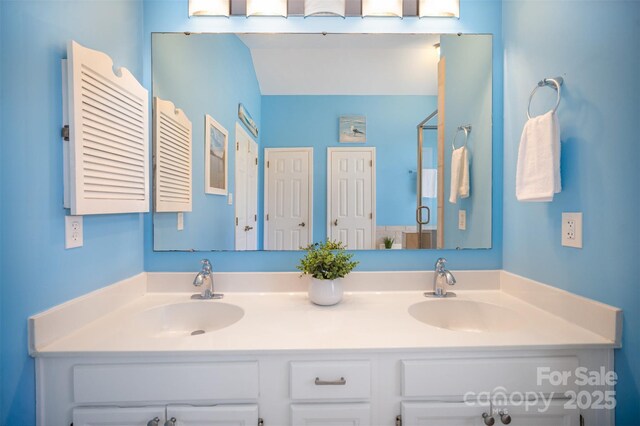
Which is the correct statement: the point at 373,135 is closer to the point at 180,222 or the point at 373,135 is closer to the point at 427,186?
the point at 427,186

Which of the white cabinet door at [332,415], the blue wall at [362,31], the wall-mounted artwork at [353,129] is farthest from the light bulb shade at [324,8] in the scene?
the white cabinet door at [332,415]

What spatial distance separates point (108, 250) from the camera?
1229 millimetres

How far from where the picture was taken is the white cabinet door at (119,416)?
933 millimetres

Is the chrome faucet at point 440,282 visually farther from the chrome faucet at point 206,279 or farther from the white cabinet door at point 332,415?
the chrome faucet at point 206,279

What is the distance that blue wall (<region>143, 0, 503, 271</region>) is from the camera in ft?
4.93

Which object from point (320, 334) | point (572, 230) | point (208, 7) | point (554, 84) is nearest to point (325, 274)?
point (320, 334)

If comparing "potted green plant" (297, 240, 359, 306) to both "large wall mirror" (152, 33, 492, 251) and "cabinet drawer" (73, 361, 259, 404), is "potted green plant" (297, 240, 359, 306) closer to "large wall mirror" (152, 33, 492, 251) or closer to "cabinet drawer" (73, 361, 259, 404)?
"large wall mirror" (152, 33, 492, 251)

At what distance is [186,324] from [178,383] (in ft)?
1.53

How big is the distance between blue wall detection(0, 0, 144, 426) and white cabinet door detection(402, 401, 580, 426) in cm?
114

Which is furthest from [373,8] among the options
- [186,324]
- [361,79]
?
[186,324]

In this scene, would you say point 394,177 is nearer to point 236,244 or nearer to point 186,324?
point 236,244

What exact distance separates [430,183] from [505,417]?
99 centimetres

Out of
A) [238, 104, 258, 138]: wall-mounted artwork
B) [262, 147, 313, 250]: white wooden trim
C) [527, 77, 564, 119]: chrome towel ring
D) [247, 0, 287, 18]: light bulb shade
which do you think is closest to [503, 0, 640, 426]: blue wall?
[527, 77, 564, 119]: chrome towel ring

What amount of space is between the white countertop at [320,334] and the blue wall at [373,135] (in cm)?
47
